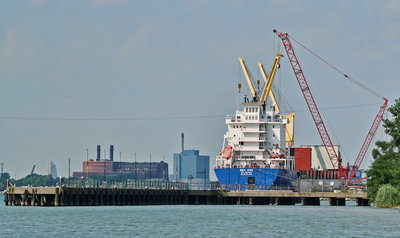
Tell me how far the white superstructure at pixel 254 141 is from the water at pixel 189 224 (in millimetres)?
52520

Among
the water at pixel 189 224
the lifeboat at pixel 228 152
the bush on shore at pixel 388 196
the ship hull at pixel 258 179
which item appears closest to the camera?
the water at pixel 189 224

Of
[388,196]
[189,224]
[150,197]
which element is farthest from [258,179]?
[189,224]

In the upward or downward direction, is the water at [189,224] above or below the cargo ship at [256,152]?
below

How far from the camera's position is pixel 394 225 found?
83.9 meters

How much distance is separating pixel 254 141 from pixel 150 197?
3187cm

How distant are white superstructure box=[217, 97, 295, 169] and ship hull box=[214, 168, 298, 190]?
1692 mm

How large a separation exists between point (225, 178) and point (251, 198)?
21413mm

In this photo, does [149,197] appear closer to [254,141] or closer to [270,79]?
[254,141]

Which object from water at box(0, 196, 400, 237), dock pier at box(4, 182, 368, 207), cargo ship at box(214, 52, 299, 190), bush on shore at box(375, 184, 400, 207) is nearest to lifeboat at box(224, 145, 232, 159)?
cargo ship at box(214, 52, 299, 190)

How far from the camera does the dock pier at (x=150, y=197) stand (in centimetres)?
11925

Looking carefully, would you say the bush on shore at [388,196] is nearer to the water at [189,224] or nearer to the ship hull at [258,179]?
the water at [189,224]

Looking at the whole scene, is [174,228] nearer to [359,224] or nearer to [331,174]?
[359,224]

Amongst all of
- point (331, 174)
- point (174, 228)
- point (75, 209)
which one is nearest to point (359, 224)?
point (174, 228)

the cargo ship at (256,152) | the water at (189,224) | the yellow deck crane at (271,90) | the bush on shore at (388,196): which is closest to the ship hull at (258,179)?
the cargo ship at (256,152)
